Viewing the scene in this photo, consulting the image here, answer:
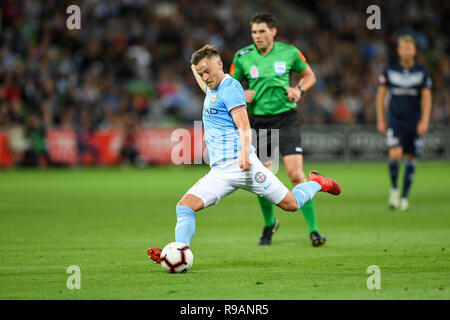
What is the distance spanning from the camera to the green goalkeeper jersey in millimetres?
9219

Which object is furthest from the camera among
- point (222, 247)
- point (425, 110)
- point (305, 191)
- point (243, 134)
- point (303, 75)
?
point (425, 110)

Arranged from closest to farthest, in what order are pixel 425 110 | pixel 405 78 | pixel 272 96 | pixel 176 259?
1. pixel 176 259
2. pixel 272 96
3. pixel 425 110
4. pixel 405 78

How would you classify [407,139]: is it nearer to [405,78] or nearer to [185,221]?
[405,78]

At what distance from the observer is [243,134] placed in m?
6.98

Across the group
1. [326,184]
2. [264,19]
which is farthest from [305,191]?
[264,19]

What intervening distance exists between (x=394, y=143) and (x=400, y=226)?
2.85 m

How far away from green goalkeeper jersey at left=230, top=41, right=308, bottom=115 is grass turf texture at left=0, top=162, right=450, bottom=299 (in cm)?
165

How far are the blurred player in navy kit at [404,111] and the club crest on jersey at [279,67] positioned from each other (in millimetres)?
4146

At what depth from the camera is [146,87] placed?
1051 inches

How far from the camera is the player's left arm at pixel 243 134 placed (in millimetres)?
6941

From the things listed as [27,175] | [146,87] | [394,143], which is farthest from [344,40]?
[394,143]

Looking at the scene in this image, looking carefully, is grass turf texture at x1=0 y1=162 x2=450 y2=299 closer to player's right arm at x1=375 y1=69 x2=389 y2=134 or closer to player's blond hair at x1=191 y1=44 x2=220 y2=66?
player's right arm at x1=375 y1=69 x2=389 y2=134

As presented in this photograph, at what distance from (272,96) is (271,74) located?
26 cm

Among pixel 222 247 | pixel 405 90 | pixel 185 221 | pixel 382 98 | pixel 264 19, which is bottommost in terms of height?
pixel 222 247
